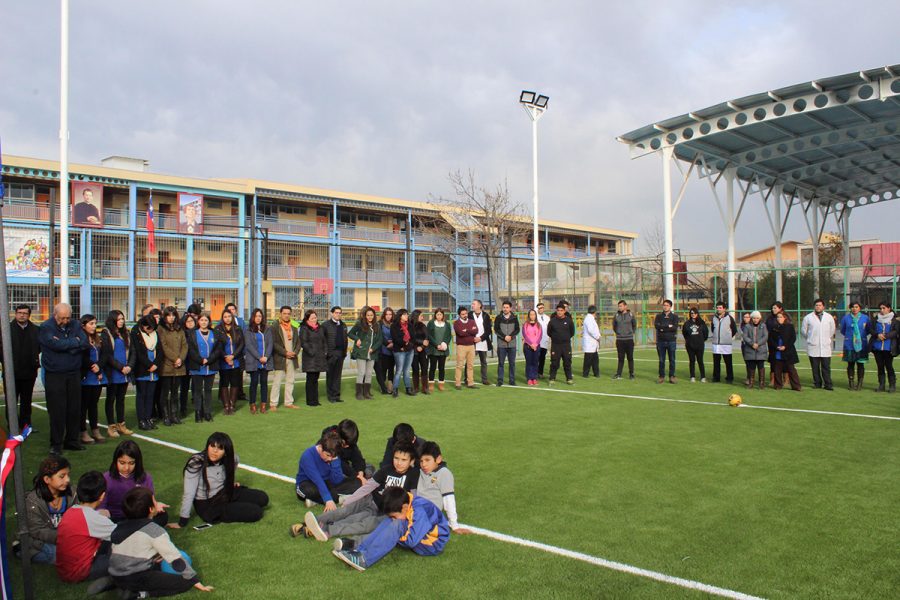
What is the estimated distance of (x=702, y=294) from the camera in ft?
97.4

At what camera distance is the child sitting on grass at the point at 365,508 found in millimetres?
5191

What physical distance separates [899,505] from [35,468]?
334 inches

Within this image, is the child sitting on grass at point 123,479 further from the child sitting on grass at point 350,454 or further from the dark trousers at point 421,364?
the dark trousers at point 421,364

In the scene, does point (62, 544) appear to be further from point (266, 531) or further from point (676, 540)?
point (676, 540)

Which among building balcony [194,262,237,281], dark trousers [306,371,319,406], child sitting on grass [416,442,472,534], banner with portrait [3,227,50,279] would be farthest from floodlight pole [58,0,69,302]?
building balcony [194,262,237,281]

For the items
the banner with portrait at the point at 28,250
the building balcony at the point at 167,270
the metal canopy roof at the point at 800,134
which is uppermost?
the metal canopy roof at the point at 800,134

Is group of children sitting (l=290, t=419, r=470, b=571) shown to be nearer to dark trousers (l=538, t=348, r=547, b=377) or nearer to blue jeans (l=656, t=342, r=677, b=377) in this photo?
dark trousers (l=538, t=348, r=547, b=377)

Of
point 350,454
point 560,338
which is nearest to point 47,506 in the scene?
point 350,454

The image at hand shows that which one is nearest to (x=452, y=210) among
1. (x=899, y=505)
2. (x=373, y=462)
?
(x=373, y=462)

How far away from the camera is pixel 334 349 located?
1199 centimetres

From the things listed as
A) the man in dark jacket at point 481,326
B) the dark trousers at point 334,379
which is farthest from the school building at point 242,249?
the dark trousers at point 334,379

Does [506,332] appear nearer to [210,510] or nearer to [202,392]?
[202,392]

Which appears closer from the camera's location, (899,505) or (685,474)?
(899,505)

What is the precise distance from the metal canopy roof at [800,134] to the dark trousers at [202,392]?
56.1 feet
